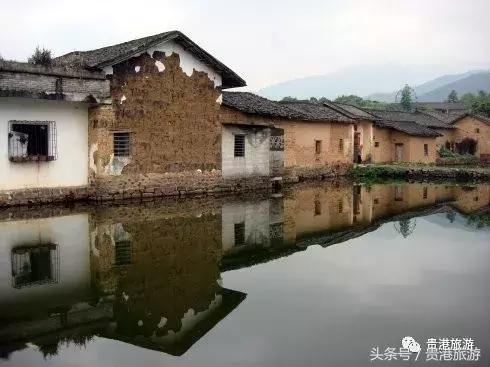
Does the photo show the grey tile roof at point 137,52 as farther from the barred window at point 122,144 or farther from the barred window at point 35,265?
the barred window at point 35,265

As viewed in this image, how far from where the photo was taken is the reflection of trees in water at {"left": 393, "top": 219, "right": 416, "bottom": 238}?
11.3 metres

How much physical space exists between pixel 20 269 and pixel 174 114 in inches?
404

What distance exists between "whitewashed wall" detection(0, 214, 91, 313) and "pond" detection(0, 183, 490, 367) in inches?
1.0

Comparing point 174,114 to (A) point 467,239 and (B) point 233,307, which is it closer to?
(A) point 467,239

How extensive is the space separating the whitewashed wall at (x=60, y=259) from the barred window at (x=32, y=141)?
3133 mm

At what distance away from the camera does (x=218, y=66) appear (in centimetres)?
1819

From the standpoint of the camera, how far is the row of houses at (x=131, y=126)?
47.2 ft

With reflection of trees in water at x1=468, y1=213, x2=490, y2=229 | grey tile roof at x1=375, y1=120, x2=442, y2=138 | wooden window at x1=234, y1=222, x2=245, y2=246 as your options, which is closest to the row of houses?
wooden window at x1=234, y1=222, x2=245, y2=246

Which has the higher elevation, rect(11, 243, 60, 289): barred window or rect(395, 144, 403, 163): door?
rect(395, 144, 403, 163): door

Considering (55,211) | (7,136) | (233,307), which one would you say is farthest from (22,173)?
(233,307)

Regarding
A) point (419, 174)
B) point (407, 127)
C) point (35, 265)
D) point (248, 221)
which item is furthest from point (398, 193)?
point (407, 127)

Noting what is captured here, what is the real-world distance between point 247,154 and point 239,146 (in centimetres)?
49

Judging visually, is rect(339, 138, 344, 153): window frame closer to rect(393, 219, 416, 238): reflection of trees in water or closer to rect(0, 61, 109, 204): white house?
rect(393, 219, 416, 238): reflection of trees in water

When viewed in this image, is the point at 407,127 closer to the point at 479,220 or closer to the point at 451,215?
the point at 451,215
